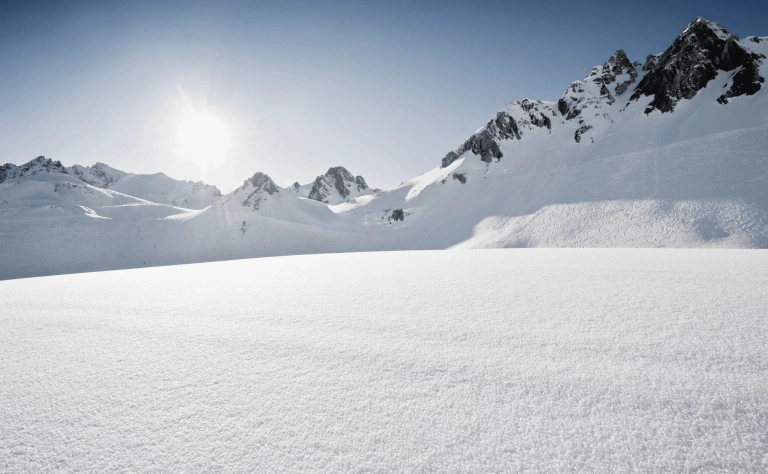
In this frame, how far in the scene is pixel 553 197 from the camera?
3450 centimetres

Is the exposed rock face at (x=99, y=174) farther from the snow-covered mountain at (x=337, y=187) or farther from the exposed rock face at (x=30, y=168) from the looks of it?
the snow-covered mountain at (x=337, y=187)

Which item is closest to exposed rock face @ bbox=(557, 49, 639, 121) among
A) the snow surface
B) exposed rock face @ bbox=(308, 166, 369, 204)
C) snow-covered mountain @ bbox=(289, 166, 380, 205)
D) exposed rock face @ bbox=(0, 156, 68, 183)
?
the snow surface

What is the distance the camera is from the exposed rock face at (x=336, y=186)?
119250 millimetres

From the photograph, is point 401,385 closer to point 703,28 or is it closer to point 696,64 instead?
point 696,64

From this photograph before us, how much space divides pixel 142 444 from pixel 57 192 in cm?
7255

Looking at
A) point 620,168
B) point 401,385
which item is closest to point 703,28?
point 620,168

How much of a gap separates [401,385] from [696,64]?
72.8m

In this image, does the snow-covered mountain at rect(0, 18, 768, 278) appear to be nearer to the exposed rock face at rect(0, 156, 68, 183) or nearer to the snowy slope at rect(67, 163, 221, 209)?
the exposed rock face at rect(0, 156, 68, 183)

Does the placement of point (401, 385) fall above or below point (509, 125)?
below

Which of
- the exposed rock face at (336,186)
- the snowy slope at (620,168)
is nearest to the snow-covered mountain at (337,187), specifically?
the exposed rock face at (336,186)

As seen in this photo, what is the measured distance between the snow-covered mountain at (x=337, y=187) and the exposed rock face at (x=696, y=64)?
9423 centimetres

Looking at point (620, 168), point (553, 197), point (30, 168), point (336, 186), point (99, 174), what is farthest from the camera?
point (99, 174)

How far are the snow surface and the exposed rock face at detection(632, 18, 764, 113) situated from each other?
6151cm

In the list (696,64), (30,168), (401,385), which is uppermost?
(30,168)
